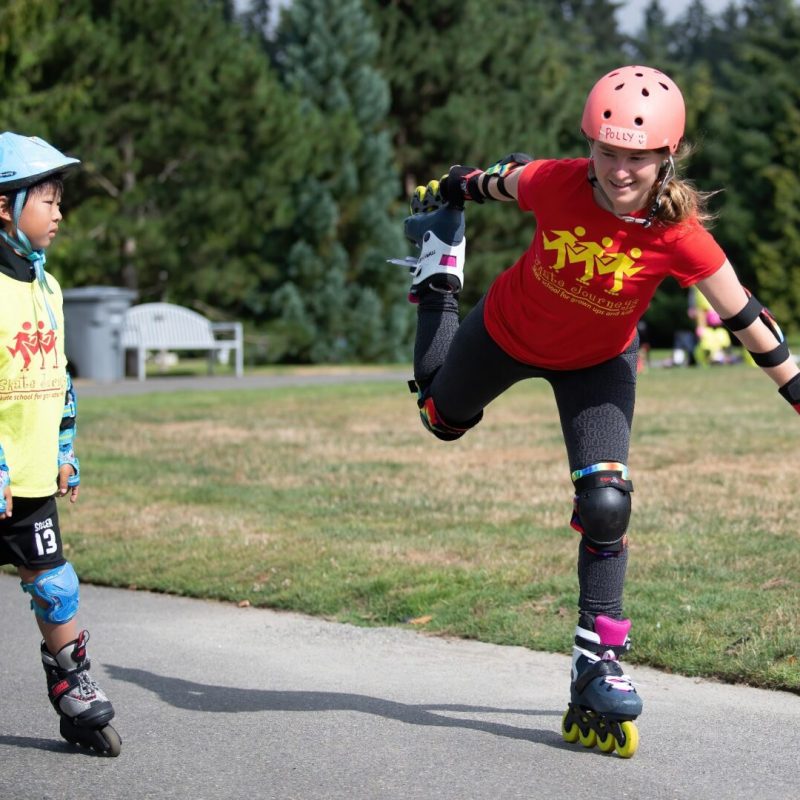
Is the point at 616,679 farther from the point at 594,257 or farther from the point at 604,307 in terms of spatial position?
the point at 594,257

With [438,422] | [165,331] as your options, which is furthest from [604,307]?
[165,331]

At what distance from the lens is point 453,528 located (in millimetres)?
7969

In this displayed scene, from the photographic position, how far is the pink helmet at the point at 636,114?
4121 mm

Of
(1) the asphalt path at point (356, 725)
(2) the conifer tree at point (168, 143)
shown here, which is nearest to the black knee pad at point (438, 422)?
(1) the asphalt path at point (356, 725)

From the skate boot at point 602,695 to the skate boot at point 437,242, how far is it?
5.65ft

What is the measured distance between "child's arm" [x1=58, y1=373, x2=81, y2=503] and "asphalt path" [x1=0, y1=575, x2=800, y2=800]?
0.83 meters

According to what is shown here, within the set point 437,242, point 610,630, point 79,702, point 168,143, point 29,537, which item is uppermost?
point 168,143

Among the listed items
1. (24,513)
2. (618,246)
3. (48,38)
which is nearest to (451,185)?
(618,246)

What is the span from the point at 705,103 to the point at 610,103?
43824 millimetres

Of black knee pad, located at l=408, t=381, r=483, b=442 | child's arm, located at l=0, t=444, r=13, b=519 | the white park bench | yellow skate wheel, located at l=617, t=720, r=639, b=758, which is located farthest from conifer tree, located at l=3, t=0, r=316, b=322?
yellow skate wheel, located at l=617, t=720, r=639, b=758

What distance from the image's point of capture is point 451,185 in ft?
17.6

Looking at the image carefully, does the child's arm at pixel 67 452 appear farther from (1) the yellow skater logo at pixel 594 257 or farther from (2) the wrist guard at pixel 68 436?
(1) the yellow skater logo at pixel 594 257

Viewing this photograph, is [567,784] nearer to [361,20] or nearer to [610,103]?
[610,103]

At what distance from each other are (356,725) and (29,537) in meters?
1.26
